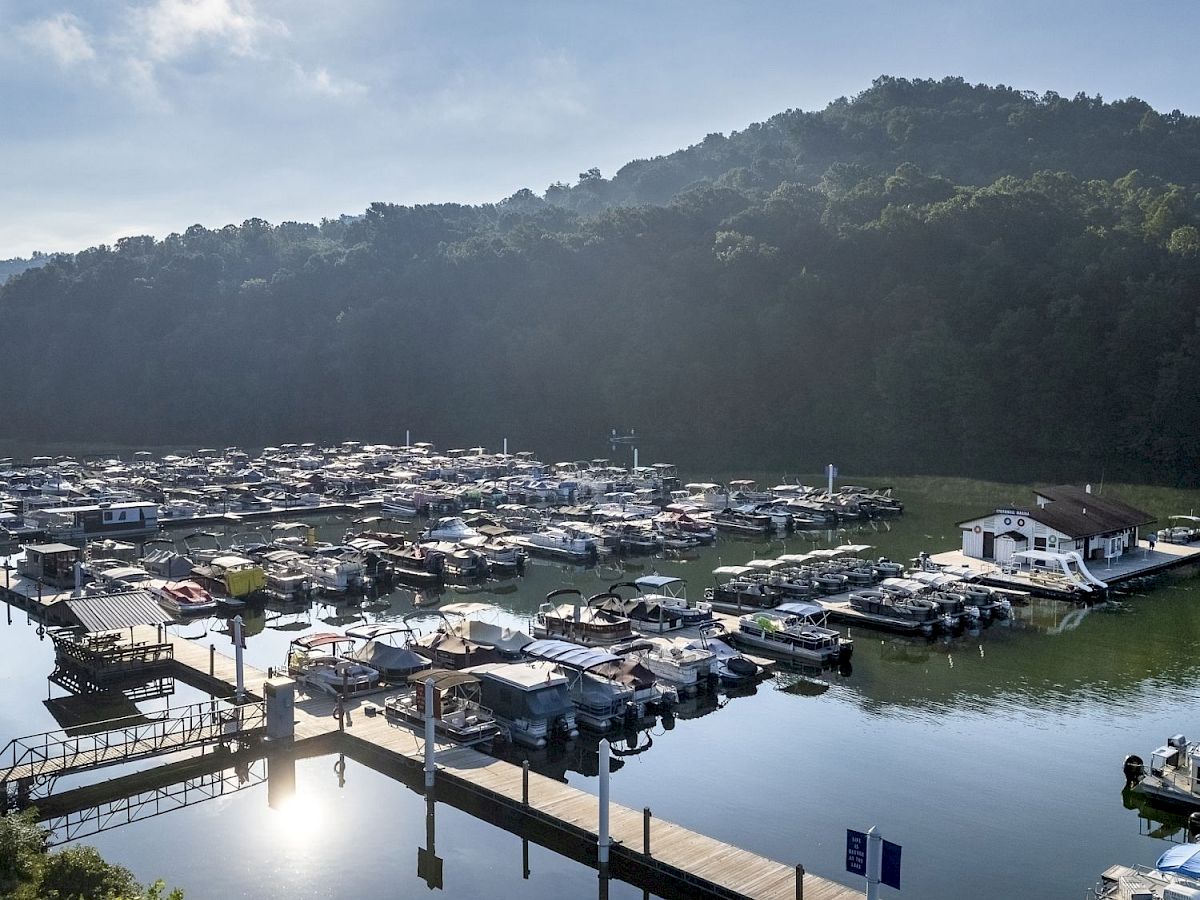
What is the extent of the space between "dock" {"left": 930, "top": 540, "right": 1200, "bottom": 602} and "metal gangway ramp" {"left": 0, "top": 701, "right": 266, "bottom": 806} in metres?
24.4

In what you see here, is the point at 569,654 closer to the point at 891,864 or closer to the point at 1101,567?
the point at 891,864

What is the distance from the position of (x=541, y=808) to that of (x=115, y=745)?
7.49 m

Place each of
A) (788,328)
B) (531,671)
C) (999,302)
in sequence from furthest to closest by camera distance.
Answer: (788,328) → (999,302) → (531,671)

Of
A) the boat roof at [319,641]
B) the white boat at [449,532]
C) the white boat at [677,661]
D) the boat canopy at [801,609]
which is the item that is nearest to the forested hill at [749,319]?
the white boat at [449,532]

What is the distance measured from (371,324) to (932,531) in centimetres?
6994

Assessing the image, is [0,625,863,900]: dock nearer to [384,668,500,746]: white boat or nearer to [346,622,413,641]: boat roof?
[384,668,500,746]: white boat

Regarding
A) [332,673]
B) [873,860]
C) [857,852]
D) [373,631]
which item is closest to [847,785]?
[857,852]

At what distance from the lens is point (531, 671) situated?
21.4m

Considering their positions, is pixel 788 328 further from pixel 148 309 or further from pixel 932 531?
pixel 148 309

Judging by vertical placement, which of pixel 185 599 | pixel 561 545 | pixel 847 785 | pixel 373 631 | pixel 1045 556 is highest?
pixel 1045 556

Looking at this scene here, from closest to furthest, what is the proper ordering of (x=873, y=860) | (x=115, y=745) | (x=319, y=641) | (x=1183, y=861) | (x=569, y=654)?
(x=873, y=860)
(x=1183, y=861)
(x=115, y=745)
(x=569, y=654)
(x=319, y=641)

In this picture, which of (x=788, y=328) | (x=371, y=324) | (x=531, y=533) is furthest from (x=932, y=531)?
(x=371, y=324)

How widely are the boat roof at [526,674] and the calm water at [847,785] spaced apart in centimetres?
159

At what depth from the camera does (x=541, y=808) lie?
54.3 ft
